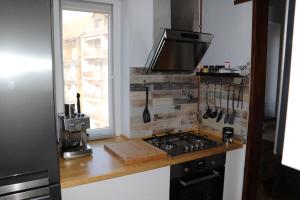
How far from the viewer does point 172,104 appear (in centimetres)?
227

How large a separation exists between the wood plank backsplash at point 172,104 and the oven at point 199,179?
0.39 metres

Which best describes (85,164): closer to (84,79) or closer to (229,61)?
(84,79)

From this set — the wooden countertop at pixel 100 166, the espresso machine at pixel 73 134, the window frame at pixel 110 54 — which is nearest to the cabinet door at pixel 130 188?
the wooden countertop at pixel 100 166

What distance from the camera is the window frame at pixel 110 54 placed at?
1.83 metres

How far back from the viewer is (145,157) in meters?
1.57

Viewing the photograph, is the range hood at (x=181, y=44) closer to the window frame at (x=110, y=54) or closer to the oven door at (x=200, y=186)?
the window frame at (x=110, y=54)

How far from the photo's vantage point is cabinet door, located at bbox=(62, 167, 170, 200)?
133 cm

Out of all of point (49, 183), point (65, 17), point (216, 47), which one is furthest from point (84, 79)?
point (216, 47)

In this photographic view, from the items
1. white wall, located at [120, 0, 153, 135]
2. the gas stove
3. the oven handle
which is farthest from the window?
the oven handle

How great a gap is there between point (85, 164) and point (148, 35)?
119 cm

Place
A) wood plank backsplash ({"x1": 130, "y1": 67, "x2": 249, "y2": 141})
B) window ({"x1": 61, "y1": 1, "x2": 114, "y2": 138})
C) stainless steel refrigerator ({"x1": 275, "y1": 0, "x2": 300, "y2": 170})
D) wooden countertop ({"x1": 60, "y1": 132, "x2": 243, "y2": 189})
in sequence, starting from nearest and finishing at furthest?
stainless steel refrigerator ({"x1": 275, "y1": 0, "x2": 300, "y2": 170}) < wooden countertop ({"x1": 60, "y1": 132, "x2": 243, "y2": 189}) < window ({"x1": 61, "y1": 1, "x2": 114, "y2": 138}) < wood plank backsplash ({"x1": 130, "y1": 67, "x2": 249, "y2": 141})

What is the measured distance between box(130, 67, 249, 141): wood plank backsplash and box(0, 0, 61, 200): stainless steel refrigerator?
99cm

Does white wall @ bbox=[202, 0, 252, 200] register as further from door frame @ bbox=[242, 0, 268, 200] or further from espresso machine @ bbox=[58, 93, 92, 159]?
espresso machine @ bbox=[58, 93, 92, 159]

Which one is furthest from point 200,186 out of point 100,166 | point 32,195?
point 32,195
